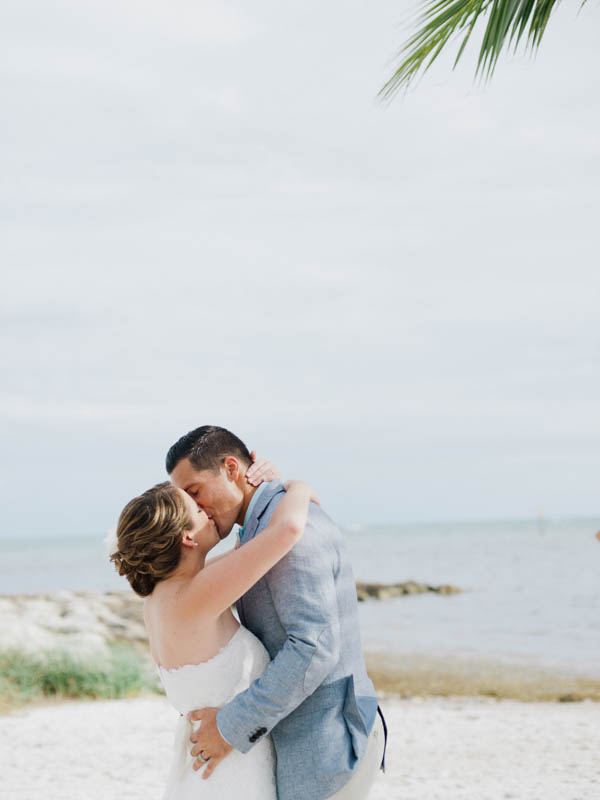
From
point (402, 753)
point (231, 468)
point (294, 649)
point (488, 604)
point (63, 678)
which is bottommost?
point (488, 604)

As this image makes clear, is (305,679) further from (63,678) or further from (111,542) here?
(63,678)

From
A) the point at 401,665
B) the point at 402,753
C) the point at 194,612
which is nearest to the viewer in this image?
the point at 194,612

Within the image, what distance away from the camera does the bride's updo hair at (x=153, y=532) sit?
10.7 ft

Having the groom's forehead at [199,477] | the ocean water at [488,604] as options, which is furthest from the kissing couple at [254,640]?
the ocean water at [488,604]

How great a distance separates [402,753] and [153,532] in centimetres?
646

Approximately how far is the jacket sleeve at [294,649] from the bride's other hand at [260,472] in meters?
0.38

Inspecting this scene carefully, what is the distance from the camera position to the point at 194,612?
10.5 ft

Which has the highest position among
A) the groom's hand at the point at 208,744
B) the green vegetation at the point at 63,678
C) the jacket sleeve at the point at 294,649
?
the jacket sleeve at the point at 294,649

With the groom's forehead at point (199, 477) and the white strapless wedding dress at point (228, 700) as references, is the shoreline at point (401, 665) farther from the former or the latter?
the groom's forehead at point (199, 477)

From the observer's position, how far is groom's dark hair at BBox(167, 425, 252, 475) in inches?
137

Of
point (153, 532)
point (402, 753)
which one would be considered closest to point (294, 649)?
point (153, 532)

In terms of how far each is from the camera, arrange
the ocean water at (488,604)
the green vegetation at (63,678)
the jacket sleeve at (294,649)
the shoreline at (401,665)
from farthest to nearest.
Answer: the ocean water at (488,604)
the shoreline at (401,665)
the green vegetation at (63,678)
the jacket sleeve at (294,649)

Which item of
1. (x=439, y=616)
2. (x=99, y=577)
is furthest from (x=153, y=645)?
(x=99, y=577)

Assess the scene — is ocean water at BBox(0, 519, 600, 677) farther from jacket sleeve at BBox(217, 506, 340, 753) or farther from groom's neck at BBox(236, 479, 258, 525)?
jacket sleeve at BBox(217, 506, 340, 753)
